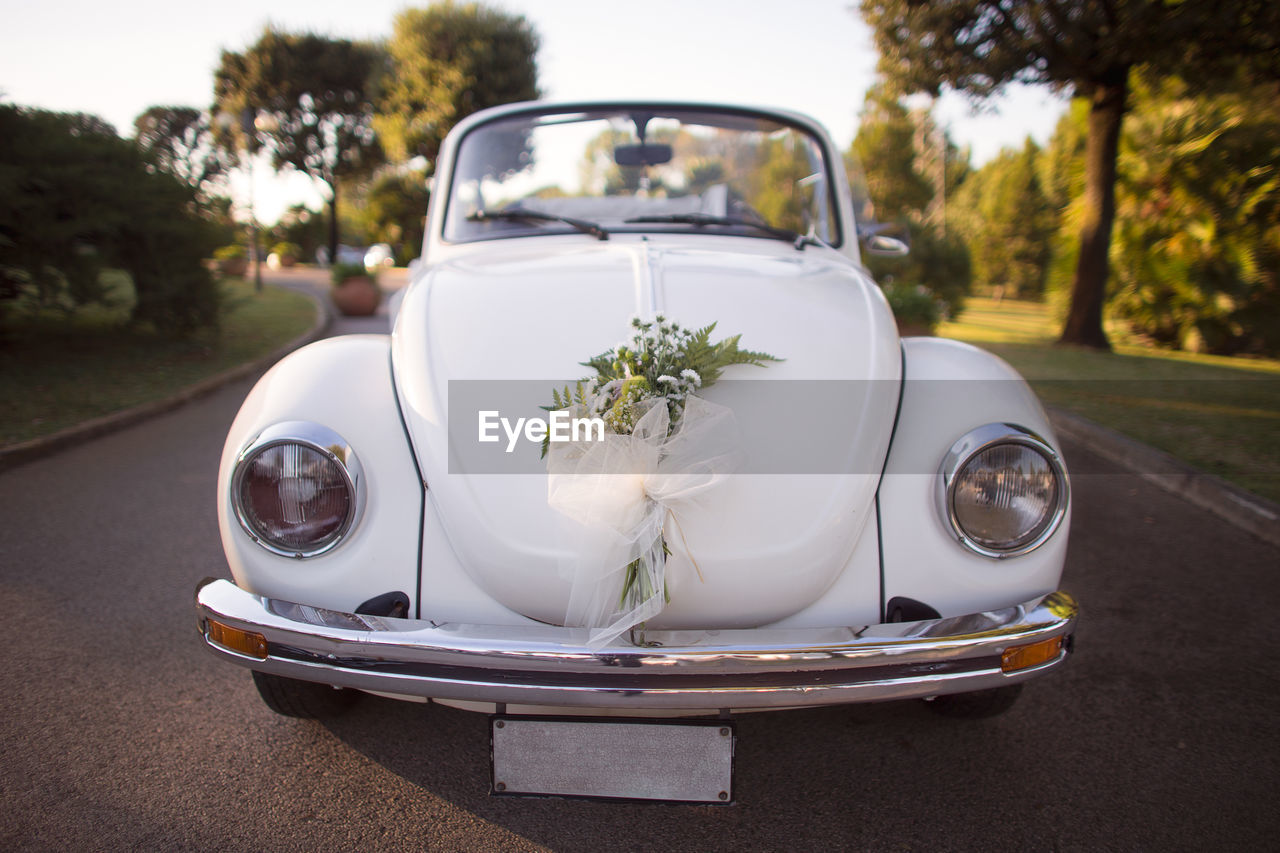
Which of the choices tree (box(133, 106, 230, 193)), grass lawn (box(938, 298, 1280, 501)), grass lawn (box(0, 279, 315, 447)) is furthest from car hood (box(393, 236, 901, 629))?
tree (box(133, 106, 230, 193))

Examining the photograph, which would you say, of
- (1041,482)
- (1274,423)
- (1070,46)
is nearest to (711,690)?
(1041,482)

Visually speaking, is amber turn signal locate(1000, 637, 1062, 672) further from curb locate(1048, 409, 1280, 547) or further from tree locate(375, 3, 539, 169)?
tree locate(375, 3, 539, 169)

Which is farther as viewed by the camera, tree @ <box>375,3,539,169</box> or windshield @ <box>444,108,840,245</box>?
tree @ <box>375,3,539,169</box>

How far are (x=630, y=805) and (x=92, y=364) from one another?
7635mm

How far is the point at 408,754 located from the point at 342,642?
72 centimetres

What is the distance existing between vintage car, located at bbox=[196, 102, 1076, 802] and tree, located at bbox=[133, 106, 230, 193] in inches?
300

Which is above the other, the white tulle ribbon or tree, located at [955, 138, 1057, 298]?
tree, located at [955, 138, 1057, 298]

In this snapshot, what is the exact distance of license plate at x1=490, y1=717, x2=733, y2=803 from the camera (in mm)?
1616

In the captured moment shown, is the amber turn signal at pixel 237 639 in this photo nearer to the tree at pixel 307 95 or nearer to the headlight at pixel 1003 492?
the headlight at pixel 1003 492

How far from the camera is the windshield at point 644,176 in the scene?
311 cm

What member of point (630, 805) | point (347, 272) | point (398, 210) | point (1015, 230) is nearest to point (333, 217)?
point (398, 210)

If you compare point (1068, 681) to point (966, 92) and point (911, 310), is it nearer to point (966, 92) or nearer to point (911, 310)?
point (911, 310)

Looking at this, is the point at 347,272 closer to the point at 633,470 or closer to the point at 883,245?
the point at 883,245

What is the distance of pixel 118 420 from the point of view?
225 inches
